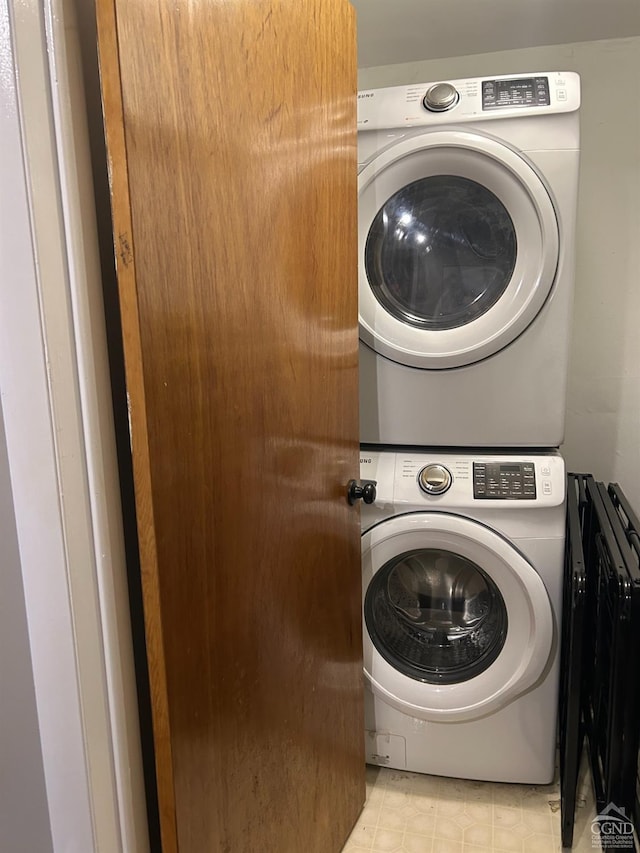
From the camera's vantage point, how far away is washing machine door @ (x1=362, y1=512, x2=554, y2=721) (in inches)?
59.1

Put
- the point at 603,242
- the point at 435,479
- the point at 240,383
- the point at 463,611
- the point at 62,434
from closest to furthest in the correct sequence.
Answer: the point at 62,434 < the point at 240,383 < the point at 435,479 < the point at 463,611 < the point at 603,242

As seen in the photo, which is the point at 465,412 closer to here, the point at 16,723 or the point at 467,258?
the point at 467,258

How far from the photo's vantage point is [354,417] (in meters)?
1.42

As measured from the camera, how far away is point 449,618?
169 cm

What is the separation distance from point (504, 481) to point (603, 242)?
90 centimetres

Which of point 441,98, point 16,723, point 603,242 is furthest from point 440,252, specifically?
point 16,723

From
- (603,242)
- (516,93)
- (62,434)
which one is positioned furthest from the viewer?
(603,242)

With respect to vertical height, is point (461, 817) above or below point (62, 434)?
below

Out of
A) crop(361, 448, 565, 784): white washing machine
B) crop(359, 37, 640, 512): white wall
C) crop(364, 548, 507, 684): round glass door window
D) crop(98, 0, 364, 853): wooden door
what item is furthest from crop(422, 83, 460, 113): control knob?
crop(364, 548, 507, 684): round glass door window

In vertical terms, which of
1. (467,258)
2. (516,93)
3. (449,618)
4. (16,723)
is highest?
(516,93)

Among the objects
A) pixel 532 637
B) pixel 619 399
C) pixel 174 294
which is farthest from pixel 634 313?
pixel 174 294

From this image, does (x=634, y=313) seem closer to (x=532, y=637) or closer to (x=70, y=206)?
(x=532, y=637)

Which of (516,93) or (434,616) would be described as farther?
(434,616)

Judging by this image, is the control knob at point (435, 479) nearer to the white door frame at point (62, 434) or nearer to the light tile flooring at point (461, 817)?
the light tile flooring at point (461, 817)
